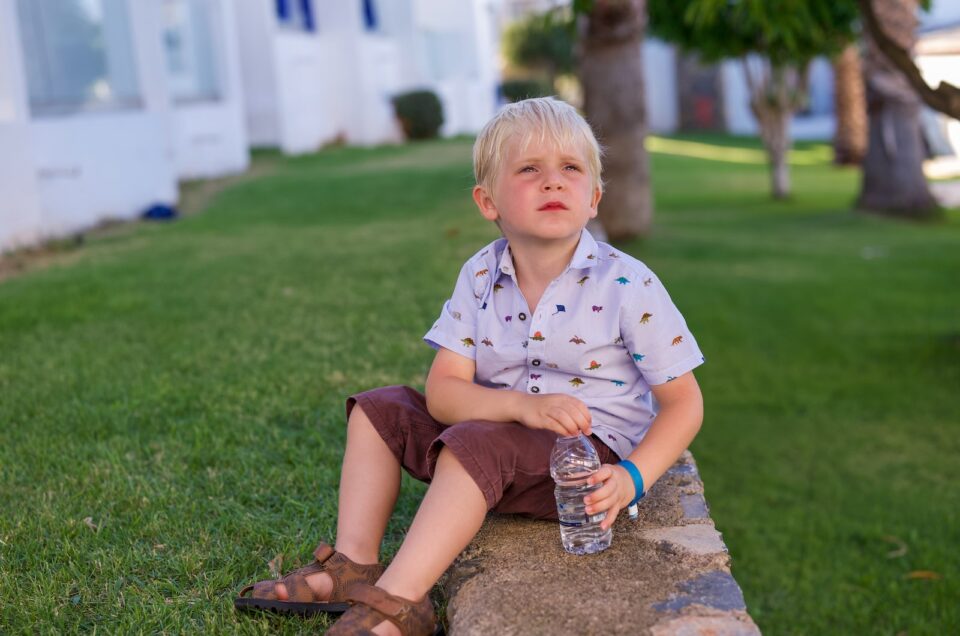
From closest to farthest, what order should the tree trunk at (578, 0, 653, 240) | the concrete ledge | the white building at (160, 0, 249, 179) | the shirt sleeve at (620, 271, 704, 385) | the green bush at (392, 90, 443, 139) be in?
1. the concrete ledge
2. the shirt sleeve at (620, 271, 704, 385)
3. the tree trunk at (578, 0, 653, 240)
4. the white building at (160, 0, 249, 179)
5. the green bush at (392, 90, 443, 139)

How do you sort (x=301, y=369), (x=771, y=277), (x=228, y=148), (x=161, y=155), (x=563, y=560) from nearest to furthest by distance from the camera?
1. (x=563, y=560)
2. (x=301, y=369)
3. (x=771, y=277)
4. (x=161, y=155)
5. (x=228, y=148)

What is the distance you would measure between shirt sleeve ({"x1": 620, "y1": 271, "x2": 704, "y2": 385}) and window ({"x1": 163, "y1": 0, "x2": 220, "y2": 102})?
12.8m

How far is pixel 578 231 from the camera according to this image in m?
2.61

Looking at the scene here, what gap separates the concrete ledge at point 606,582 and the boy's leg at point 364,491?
0.68ft

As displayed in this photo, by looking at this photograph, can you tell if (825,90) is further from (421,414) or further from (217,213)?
(421,414)

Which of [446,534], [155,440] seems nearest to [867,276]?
[155,440]

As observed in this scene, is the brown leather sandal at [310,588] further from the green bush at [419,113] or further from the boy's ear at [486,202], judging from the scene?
the green bush at [419,113]

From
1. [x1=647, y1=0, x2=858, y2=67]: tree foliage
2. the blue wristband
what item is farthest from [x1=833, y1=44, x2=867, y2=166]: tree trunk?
the blue wristband

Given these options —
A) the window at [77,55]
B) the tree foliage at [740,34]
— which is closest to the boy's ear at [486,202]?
the window at [77,55]

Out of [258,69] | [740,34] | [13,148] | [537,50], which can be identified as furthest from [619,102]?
[537,50]

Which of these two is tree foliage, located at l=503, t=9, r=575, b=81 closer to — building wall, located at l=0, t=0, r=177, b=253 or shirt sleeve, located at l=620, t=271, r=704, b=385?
building wall, located at l=0, t=0, r=177, b=253

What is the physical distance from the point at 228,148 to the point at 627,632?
14.5 meters

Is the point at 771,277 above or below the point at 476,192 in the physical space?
below

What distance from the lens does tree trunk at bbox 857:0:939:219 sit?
1311cm
